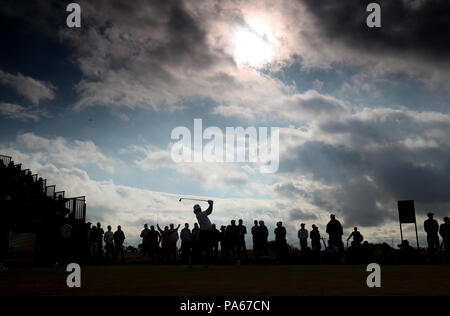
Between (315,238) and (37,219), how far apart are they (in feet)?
54.2

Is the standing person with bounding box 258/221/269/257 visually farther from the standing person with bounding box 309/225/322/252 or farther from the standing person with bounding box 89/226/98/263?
the standing person with bounding box 89/226/98/263

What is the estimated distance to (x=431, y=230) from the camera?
58.9ft

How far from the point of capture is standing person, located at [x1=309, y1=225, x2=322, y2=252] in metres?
19.8

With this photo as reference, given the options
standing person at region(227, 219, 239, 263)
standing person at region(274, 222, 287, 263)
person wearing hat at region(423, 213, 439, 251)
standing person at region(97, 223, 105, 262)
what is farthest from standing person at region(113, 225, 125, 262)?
person wearing hat at region(423, 213, 439, 251)

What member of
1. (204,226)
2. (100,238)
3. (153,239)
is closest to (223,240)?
(153,239)

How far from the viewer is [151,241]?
22172 mm

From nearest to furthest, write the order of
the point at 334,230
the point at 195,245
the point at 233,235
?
the point at 195,245 → the point at 334,230 → the point at 233,235

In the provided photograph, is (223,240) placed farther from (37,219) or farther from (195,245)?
(37,219)

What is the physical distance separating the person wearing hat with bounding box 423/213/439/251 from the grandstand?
53.4 feet

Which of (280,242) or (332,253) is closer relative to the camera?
(332,253)
